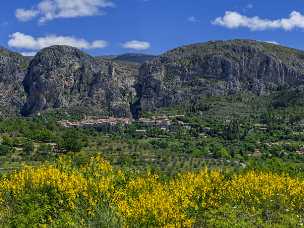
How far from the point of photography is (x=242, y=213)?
35.6 metres

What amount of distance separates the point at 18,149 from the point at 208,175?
364ft

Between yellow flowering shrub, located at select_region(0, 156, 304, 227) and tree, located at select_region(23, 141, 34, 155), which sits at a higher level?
yellow flowering shrub, located at select_region(0, 156, 304, 227)

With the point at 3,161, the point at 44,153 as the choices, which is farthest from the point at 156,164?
the point at 3,161

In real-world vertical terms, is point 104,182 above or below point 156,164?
above

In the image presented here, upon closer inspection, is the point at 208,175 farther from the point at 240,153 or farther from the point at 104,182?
the point at 240,153

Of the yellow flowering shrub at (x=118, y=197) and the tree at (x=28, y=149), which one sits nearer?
the yellow flowering shrub at (x=118, y=197)

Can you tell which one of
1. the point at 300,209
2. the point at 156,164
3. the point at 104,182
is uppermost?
the point at 104,182

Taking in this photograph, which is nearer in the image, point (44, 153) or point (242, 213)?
point (242, 213)

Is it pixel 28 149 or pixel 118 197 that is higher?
pixel 118 197

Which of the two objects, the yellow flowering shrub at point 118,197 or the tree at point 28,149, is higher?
the yellow flowering shrub at point 118,197

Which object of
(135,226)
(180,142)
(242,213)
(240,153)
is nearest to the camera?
(135,226)

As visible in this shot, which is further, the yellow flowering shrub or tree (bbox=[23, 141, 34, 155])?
tree (bbox=[23, 141, 34, 155])

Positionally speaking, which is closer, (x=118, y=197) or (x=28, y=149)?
(x=118, y=197)

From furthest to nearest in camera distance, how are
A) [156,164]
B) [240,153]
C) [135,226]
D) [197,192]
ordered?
[240,153] < [156,164] < [197,192] < [135,226]
